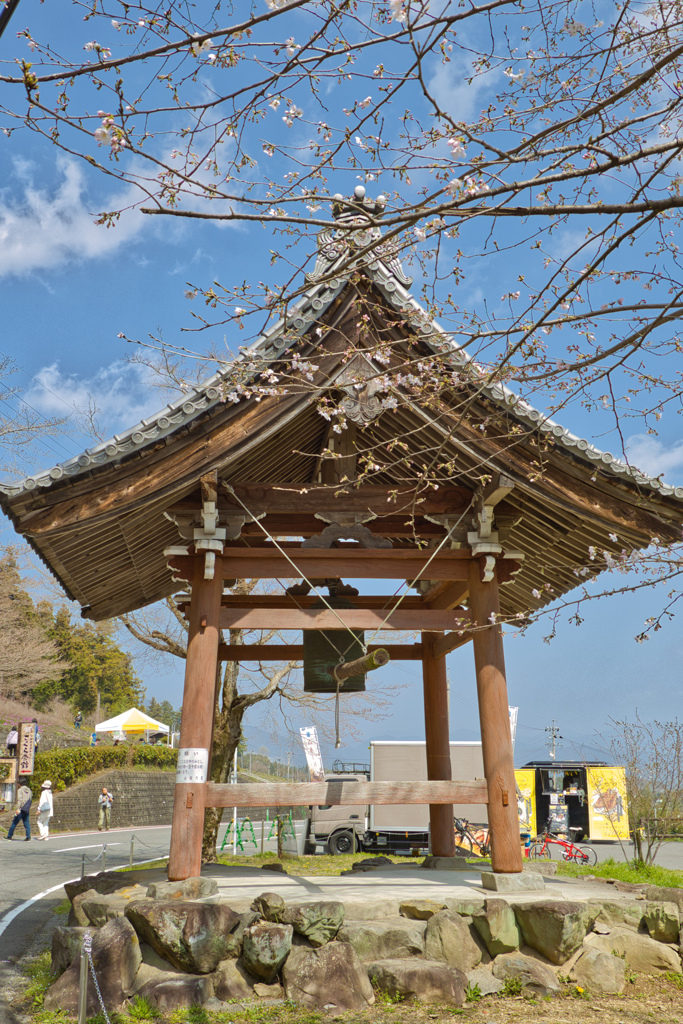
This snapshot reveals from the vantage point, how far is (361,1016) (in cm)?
471

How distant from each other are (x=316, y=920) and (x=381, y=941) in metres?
0.48

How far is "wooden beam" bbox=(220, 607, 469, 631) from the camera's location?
650cm

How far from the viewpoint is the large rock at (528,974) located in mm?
5148

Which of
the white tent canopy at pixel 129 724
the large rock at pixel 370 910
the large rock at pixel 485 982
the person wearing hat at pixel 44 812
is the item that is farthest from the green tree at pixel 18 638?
the large rock at pixel 485 982

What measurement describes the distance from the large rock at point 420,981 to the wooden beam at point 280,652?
3.85 meters

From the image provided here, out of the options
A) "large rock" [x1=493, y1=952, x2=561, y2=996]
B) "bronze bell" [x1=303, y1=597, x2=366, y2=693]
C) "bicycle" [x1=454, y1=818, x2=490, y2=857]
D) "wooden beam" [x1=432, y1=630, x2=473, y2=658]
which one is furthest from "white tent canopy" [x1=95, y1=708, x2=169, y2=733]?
"large rock" [x1=493, y1=952, x2=561, y2=996]

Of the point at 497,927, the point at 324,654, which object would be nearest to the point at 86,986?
the point at 497,927

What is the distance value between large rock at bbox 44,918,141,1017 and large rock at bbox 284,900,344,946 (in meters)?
1.06

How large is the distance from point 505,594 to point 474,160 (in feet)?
21.9

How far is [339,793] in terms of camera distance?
602 centimetres

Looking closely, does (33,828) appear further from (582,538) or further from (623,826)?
(582,538)

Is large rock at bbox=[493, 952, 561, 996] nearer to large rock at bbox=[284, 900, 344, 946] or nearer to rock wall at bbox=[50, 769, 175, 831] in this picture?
large rock at bbox=[284, 900, 344, 946]

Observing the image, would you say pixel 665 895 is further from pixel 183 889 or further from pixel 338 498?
pixel 338 498

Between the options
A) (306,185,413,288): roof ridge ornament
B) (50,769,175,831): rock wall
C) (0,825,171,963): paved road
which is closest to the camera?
(306,185,413,288): roof ridge ornament
